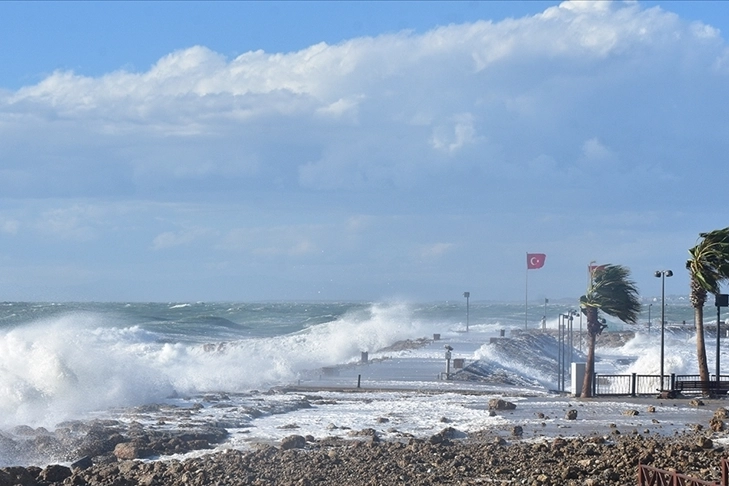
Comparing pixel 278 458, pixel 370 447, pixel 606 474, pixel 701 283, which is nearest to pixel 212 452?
pixel 278 458

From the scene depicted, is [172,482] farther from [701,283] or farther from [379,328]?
[379,328]

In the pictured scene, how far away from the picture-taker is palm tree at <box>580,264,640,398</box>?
3444 centimetres

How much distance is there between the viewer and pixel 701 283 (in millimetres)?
34281

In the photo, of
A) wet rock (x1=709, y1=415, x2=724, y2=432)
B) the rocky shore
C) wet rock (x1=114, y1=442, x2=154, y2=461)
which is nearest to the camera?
the rocky shore

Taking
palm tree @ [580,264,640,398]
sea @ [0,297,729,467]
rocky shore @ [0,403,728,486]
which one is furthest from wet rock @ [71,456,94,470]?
palm tree @ [580,264,640,398]

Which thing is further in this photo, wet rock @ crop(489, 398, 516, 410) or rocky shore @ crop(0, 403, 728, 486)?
wet rock @ crop(489, 398, 516, 410)

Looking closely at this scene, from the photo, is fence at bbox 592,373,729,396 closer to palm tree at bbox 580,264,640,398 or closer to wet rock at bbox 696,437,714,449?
palm tree at bbox 580,264,640,398

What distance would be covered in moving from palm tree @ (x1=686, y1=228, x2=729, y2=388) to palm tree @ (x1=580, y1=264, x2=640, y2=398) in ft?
7.11

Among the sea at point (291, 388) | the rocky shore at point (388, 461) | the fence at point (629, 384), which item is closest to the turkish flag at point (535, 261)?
the sea at point (291, 388)

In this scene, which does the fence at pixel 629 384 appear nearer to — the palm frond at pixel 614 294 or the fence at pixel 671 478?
the palm frond at pixel 614 294

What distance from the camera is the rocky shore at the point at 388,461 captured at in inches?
725

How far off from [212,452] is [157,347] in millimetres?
46453

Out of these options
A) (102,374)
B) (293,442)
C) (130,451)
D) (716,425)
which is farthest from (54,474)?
(102,374)

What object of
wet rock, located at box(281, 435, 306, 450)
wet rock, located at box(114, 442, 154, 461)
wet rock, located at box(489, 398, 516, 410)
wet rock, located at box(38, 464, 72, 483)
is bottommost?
wet rock, located at box(38, 464, 72, 483)
